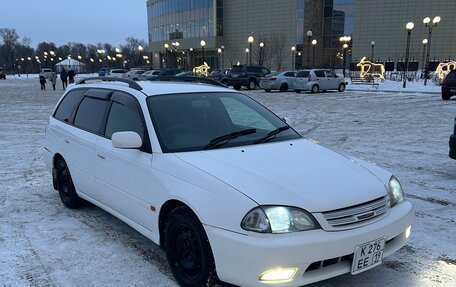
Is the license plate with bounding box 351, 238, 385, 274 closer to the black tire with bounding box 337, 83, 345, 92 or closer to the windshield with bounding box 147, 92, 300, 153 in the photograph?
the windshield with bounding box 147, 92, 300, 153

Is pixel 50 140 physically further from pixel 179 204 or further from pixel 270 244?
pixel 270 244

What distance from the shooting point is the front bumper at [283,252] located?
2773 mm

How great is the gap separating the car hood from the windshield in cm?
20

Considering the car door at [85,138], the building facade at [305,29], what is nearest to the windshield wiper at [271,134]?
the car door at [85,138]

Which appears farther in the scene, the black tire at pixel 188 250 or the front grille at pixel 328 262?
the black tire at pixel 188 250

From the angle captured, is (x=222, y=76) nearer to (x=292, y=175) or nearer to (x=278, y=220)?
(x=292, y=175)

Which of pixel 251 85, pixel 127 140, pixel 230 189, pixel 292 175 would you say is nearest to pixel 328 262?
pixel 292 175

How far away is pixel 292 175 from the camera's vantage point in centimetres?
321

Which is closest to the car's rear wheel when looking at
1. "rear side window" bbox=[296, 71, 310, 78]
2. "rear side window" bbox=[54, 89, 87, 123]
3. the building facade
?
"rear side window" bbox=[296, 71, 310, 78]

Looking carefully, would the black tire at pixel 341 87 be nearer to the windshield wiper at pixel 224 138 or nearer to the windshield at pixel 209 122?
the windshield at pixel 209 122

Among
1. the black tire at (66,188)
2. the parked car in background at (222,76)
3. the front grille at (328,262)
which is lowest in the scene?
the black tire at (66,188)

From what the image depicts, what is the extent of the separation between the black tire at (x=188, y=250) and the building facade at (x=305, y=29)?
58.8 m

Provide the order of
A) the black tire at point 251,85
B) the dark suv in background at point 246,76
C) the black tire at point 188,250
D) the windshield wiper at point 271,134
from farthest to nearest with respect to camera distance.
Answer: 1. the black tire at point 251,85
2. the dark suv in background at point 246,76
3. the windshield wiper at point 271,134
4. the black tire at point 188,250

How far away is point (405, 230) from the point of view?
11.3 feet
